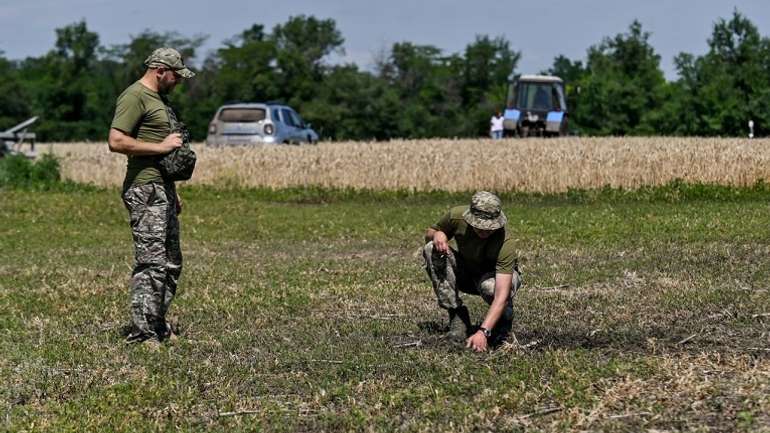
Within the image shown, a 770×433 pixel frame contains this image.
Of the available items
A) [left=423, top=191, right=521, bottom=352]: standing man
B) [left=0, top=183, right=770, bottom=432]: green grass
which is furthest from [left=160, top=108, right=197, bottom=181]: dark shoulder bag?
[left=423, top=191, right=521, bottom=352]: standing man

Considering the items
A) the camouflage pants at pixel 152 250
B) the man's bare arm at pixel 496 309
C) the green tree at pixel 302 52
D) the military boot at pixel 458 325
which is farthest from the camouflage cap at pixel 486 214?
the green tree at pixel 302 52

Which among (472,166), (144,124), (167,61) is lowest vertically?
(472,166)

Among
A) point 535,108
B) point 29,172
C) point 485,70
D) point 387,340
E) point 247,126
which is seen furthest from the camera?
point 485,70

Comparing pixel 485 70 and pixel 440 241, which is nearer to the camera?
pixel 440 241

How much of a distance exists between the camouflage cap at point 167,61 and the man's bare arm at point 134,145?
51cm

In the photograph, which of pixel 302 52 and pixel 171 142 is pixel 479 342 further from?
pixel 302 52

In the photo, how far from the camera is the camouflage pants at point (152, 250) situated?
27.0ft

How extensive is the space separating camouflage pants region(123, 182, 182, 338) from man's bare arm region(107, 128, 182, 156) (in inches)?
10.3

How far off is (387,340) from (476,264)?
882 mm

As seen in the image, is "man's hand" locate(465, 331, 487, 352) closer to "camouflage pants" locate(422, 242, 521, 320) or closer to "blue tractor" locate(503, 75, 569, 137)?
"camouflage pants" locate(422, 242, 521, 320)

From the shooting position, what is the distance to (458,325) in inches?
331

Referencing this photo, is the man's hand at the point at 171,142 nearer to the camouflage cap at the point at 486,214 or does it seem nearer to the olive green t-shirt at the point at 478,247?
the olive green t-shirt at the point at 478,247

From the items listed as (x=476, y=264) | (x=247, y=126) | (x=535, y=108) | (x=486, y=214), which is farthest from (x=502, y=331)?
(x=535, y=108)

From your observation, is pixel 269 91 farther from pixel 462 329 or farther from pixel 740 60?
pixel 462 329
